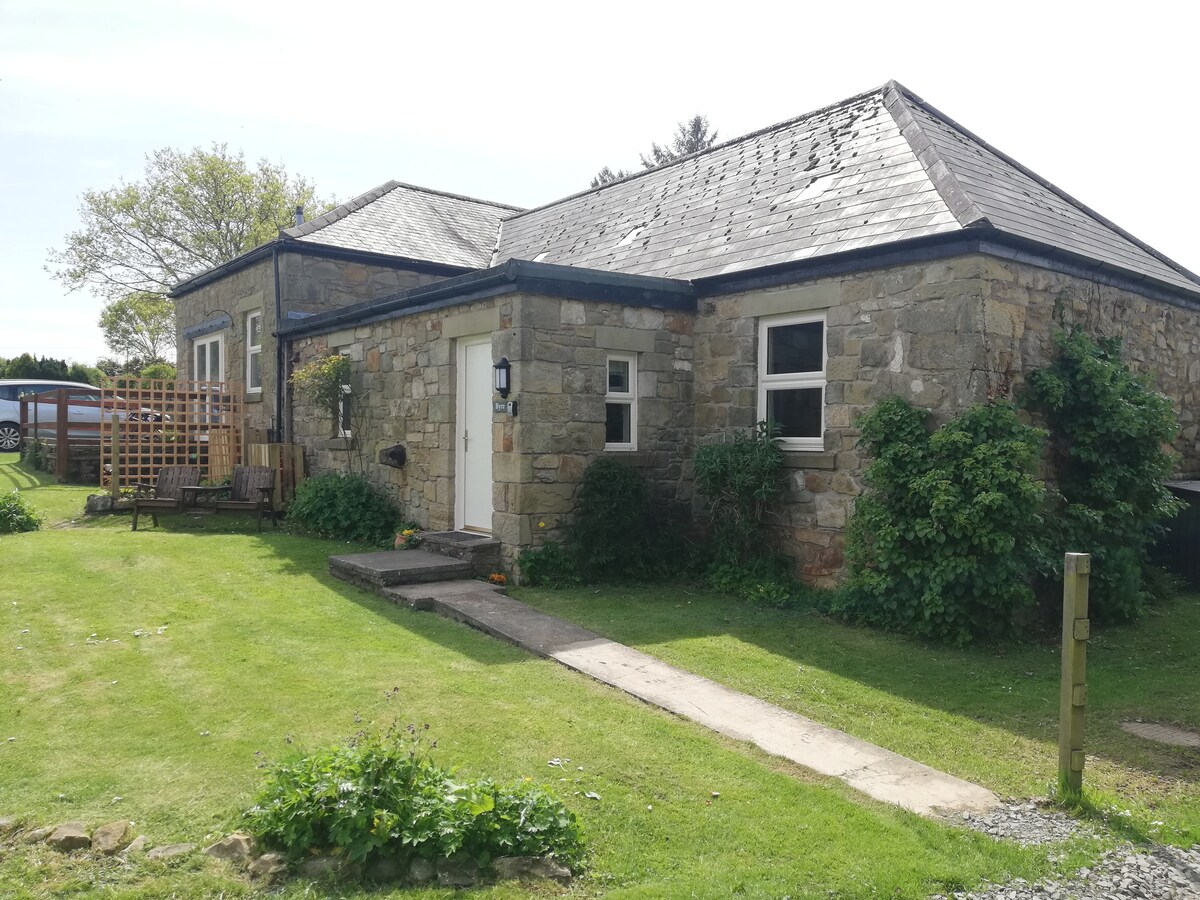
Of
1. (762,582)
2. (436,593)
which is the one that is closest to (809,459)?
(762,582)

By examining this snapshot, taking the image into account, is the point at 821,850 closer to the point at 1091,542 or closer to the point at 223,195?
Result: the point at 1091,542

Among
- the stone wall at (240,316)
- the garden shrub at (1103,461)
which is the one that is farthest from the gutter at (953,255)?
the stone wall at (240,316)

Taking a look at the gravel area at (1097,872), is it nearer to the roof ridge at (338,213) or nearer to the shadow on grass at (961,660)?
the shadow on grass at (961,660)

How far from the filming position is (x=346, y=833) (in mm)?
3500

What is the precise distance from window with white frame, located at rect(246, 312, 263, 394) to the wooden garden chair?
11.0 ft

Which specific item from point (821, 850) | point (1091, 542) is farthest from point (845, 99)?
point (821, 850)

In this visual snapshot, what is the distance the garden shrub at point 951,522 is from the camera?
7258 millimetres

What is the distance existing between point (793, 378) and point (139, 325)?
118 ft

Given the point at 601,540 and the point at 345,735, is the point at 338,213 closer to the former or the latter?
the point at 601,540

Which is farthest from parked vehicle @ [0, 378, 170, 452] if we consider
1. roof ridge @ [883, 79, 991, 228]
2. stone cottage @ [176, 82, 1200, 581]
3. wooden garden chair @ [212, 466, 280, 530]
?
roof ridge @ [883, 79, 991, 228]

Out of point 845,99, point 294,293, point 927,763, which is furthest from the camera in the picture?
point 294,293

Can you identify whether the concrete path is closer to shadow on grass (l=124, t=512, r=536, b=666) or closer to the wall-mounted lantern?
shadow on grass (l=124, t=512, r=536, b=666)

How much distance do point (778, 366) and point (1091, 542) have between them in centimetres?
348

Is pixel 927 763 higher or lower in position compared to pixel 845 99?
lower
